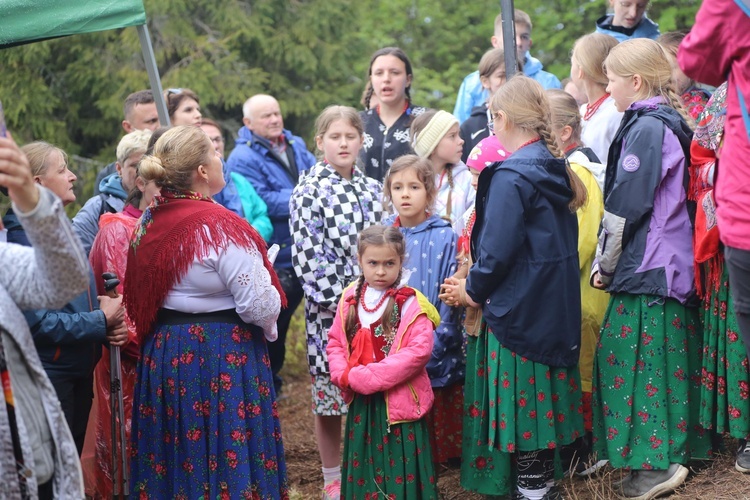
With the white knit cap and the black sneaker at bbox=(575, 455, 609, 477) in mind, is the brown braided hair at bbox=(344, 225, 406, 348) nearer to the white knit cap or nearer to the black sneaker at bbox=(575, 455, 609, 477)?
the white knit cap

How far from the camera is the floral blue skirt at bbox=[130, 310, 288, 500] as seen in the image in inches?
172

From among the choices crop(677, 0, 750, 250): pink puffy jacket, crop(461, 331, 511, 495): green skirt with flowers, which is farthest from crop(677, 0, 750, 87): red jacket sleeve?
crop(461, 331, 511, 495): green skirt with flowers

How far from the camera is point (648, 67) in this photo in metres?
4.85

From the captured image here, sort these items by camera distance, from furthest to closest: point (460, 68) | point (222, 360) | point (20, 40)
→ point (460, 68)
point (20, 40)
point (222, 360)

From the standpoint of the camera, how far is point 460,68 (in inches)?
577

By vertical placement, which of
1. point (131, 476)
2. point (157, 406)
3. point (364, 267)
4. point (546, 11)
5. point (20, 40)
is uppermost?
point (546, 11)

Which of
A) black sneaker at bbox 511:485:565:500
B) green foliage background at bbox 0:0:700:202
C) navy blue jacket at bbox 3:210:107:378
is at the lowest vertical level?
black sneaker at bbox 511:485:565:500

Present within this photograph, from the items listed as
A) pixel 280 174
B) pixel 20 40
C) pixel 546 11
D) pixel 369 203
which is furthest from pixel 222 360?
pixel 546 11

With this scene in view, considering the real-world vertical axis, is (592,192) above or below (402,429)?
above

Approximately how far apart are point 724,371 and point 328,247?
93.7 inches

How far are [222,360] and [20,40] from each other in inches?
87.1

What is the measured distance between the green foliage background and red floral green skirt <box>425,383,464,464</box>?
6.93 m

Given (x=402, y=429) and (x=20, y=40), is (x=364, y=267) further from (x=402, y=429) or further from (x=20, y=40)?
(x=20, y=40)

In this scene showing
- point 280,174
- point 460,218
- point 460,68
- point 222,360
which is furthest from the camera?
point 460,68
